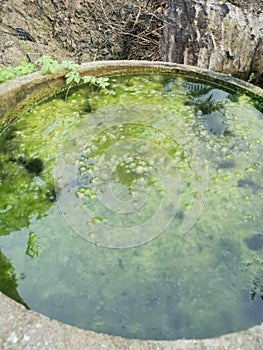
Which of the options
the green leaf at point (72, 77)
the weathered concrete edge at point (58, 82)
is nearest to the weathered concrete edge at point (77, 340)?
the weathered concrete edge at point (58, 82)

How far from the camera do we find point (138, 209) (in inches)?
66.2

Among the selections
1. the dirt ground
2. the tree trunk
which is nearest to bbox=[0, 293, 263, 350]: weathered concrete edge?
the tree trunk

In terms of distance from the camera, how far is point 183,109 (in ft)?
7.22

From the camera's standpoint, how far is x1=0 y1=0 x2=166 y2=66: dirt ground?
319 cm

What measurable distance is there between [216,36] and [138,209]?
1.40 meters

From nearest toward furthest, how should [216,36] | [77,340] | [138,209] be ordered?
[77,340] < [138,209] < [216,36]

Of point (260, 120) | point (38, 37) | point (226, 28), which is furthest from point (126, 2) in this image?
point (260, 120)

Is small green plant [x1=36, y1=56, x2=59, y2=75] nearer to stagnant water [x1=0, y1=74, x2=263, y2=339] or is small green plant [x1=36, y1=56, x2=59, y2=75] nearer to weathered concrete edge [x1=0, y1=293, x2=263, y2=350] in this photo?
stagnant water [x1=0, y1=74, x2=263, y2=339]

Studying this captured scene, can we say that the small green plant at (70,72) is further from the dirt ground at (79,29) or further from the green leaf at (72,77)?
the dirt ground at (79,29)

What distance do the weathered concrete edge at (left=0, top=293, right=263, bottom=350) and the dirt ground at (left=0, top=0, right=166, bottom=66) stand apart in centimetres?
260

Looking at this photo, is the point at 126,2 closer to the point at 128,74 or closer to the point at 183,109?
the point at 128,74

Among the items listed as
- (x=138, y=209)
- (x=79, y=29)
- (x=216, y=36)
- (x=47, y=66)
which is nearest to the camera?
(x=138, y=209)

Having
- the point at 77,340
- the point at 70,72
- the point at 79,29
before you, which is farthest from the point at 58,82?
the point at 77,340

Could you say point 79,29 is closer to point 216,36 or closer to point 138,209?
point 216,36
